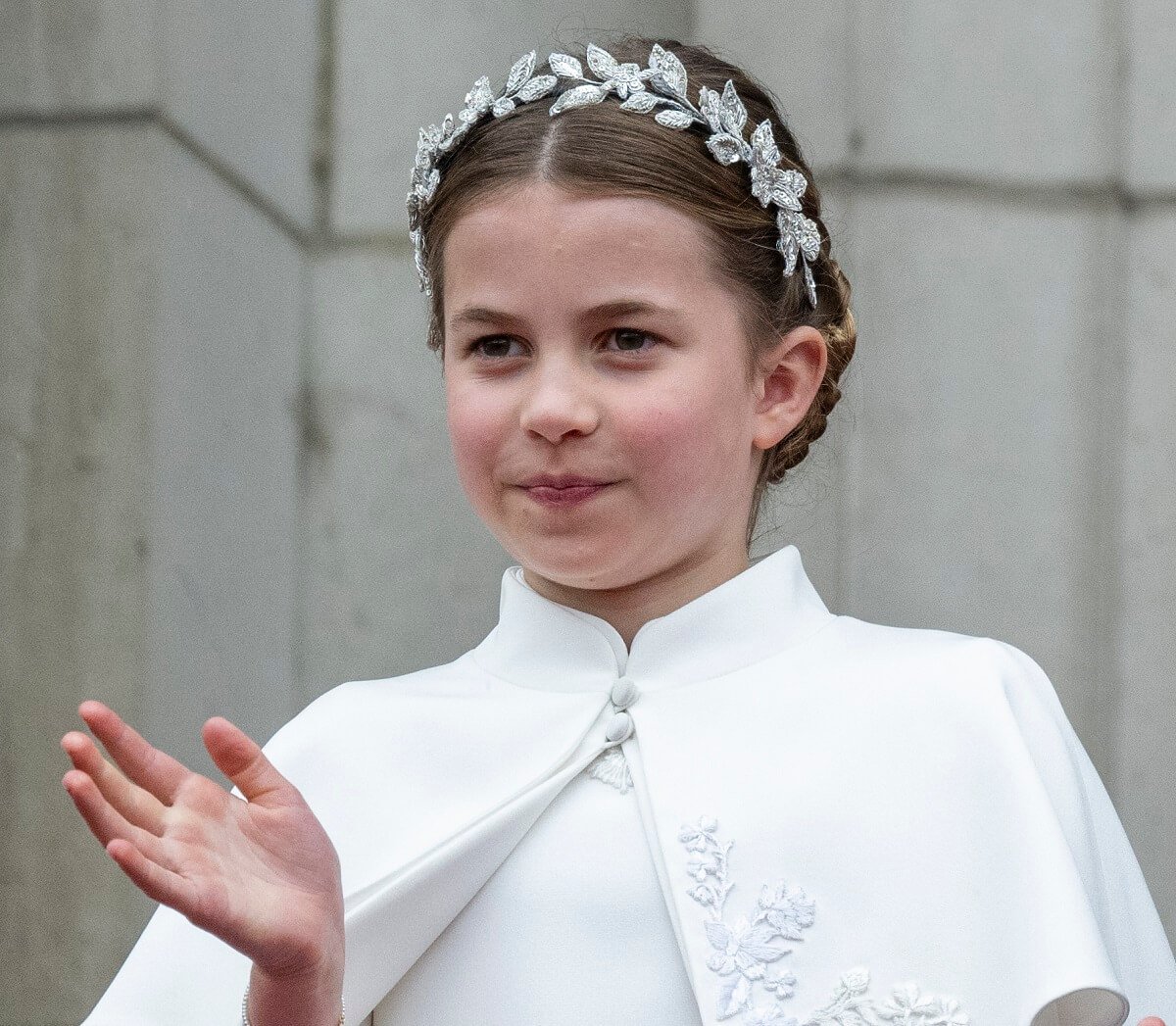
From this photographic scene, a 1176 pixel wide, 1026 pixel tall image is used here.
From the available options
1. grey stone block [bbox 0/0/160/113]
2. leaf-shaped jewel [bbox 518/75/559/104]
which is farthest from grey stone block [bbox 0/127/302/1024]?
leaf-shaped jewel [bbox 518/75/559/104]

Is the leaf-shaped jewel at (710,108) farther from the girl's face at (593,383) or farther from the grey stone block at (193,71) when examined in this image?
the grey stone block at (193,71)

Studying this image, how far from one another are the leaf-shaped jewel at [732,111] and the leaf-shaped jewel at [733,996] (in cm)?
101

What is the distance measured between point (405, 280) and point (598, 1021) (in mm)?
1781

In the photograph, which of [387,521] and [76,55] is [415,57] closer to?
[76,55]

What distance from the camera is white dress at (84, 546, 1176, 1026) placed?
6.81 feet

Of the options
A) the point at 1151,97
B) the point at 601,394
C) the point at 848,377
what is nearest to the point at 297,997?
the point at 601,394

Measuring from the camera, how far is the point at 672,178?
232 cm

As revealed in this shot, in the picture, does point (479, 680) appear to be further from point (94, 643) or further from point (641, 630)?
point (94, 643)

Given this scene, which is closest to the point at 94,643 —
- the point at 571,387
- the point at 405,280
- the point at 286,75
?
the point at 405,280

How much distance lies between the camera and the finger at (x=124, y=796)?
178 centimetres

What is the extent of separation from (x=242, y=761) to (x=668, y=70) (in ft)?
3.44

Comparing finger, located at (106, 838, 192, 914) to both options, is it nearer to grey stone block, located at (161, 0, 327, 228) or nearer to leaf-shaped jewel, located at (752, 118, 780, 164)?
leaf-shaped jewel, located at (752, 118, 780, 164)

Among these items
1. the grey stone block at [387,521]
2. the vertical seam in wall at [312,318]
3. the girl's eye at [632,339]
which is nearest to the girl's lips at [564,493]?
the girl's eye at [632,339]

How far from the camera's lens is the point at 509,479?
7.48 ft
